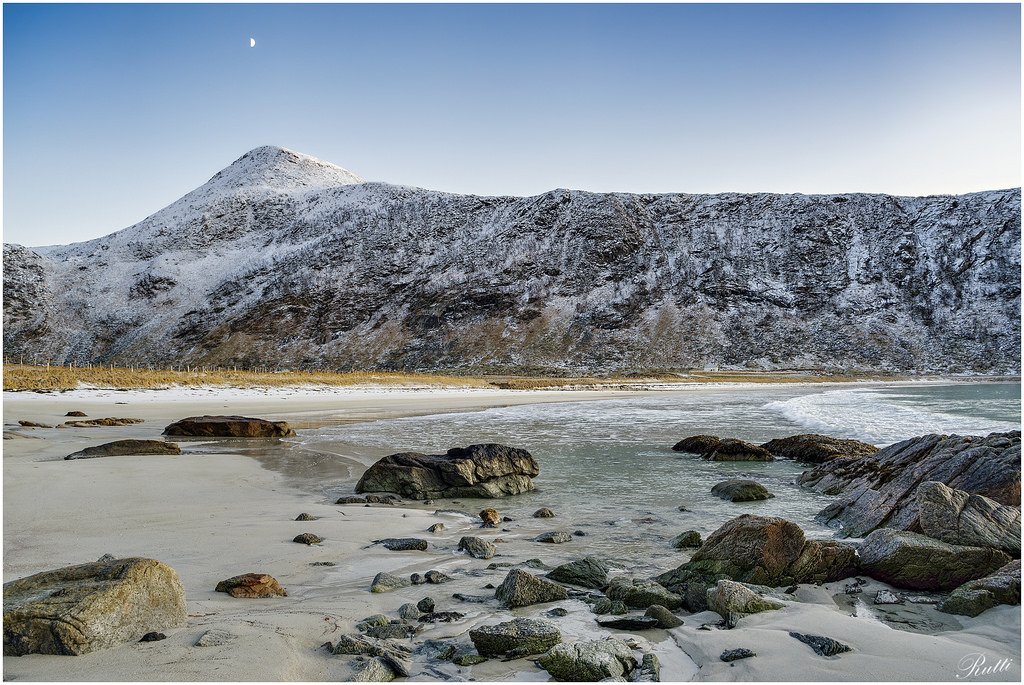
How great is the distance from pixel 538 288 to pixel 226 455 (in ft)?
301

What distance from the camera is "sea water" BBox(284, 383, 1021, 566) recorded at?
9633 mm

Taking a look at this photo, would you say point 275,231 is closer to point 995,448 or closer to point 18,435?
point 18,435

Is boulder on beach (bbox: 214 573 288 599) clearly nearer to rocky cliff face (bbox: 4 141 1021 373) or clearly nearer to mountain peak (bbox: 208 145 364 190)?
rocky cliff face (bbox: 4 141 1021 373)

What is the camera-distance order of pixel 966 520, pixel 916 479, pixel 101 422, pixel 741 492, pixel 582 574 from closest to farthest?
pixel 582 574
pixel 966 520
pixel 916 479
pixel 741 492
pixel 101 422

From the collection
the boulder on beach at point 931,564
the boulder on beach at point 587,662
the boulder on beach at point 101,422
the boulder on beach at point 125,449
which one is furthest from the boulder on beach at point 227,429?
the boulder on beach at point 931,564

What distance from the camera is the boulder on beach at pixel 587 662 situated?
421 cm

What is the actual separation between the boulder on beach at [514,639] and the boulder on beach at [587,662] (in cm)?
17

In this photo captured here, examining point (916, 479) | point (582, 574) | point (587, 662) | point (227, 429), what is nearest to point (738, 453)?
point (916, 479)

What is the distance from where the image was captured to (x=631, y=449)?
55.5ft

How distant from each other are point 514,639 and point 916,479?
24.4ft

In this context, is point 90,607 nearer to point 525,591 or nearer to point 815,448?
point 525,591

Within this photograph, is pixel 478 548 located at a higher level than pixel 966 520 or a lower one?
lower

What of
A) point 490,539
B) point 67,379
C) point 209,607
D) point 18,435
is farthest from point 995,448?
point 67,379

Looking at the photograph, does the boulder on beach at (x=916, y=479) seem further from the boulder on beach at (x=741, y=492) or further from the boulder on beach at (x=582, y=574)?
the boulder on beach at (x=582, y=574)
